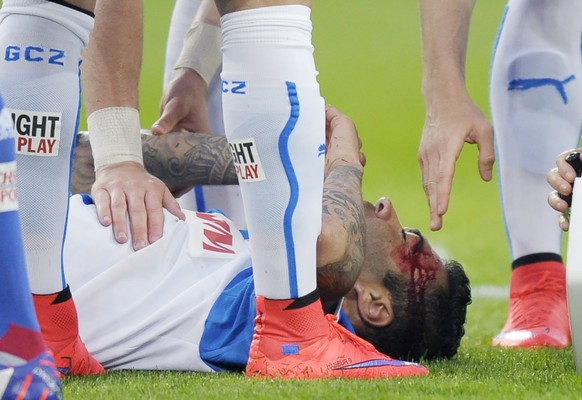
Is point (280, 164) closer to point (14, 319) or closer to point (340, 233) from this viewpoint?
point (340, 233)

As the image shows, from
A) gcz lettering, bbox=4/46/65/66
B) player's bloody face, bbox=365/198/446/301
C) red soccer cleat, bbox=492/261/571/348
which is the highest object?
gcz lettering, bbox=4/46/65/66

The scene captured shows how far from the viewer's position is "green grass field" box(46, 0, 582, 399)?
90.7 inches

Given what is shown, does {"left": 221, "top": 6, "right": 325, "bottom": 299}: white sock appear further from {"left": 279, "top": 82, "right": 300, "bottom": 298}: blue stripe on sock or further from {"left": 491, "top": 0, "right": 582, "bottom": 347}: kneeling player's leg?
{"left": 491, "top": 0, "right": 582, "bottom": 347}: kneeling player's leg

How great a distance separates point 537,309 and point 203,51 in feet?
4.64

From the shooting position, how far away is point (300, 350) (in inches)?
96.6

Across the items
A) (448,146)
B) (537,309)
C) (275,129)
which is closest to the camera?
(275,129)

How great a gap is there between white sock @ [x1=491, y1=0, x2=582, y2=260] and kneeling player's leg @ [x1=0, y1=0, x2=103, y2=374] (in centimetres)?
166

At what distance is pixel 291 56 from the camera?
2.36 meters

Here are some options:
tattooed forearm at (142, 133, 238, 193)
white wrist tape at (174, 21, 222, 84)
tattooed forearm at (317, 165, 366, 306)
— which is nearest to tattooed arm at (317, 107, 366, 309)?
tattooed forearm at (317, 165, 366, 306)

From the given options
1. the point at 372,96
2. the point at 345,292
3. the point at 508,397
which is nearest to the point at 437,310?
the point at 345,292

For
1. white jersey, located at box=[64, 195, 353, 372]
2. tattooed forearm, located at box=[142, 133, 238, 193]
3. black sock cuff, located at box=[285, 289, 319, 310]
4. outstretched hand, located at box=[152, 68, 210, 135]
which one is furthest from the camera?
outstretched hand, located at box=[152, 68, 210, 135]

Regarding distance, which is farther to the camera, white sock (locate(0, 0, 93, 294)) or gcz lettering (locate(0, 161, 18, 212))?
white sock (locate(0, 0, 93, 294))

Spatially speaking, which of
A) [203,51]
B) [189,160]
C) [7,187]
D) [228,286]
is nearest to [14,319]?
[7,187]

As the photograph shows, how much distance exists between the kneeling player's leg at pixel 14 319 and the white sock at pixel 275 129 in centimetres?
59
